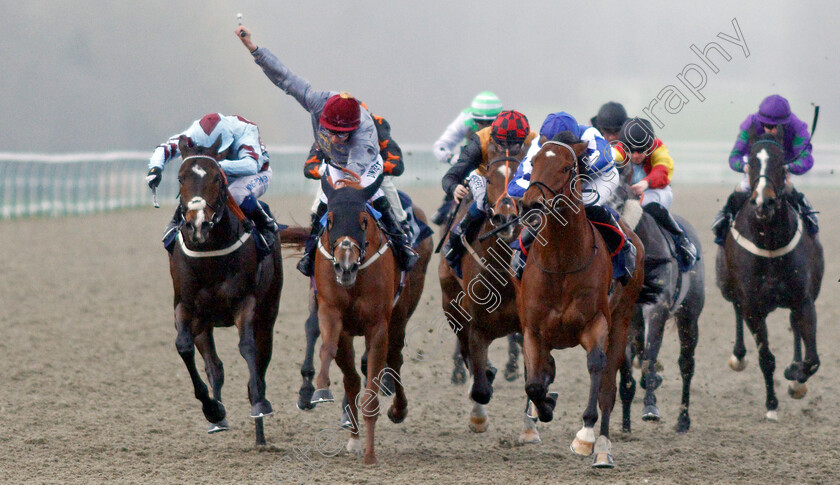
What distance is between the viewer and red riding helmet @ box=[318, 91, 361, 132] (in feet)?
20.2

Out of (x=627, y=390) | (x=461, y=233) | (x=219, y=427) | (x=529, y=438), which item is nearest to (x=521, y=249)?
(x=461, y=233)

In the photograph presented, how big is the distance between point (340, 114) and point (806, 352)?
3.74 m

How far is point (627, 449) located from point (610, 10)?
49.7 m

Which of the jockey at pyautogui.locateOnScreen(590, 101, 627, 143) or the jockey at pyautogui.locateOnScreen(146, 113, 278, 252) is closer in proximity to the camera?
the jockey at pyautogui.locateOnScreen(146, 113, 278, 252)

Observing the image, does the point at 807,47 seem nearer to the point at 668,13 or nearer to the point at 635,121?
the point at 668,13

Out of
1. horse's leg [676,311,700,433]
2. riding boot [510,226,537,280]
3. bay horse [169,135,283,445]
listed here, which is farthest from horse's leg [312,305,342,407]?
horse's leg [676,311,700,433]

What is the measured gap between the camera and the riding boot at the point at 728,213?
25.9 ft

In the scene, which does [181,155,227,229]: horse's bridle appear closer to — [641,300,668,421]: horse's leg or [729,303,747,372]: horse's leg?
[641,300,668,421]: horse's leg

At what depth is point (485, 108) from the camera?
891 cm

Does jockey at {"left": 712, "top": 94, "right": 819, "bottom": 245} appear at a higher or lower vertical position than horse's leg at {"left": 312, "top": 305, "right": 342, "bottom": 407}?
higher

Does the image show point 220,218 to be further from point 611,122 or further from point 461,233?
point 611,122

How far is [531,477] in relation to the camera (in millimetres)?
5727

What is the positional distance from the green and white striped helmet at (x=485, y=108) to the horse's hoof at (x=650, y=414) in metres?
2.75

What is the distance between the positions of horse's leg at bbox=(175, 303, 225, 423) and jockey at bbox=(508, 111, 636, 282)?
6.30 ft
